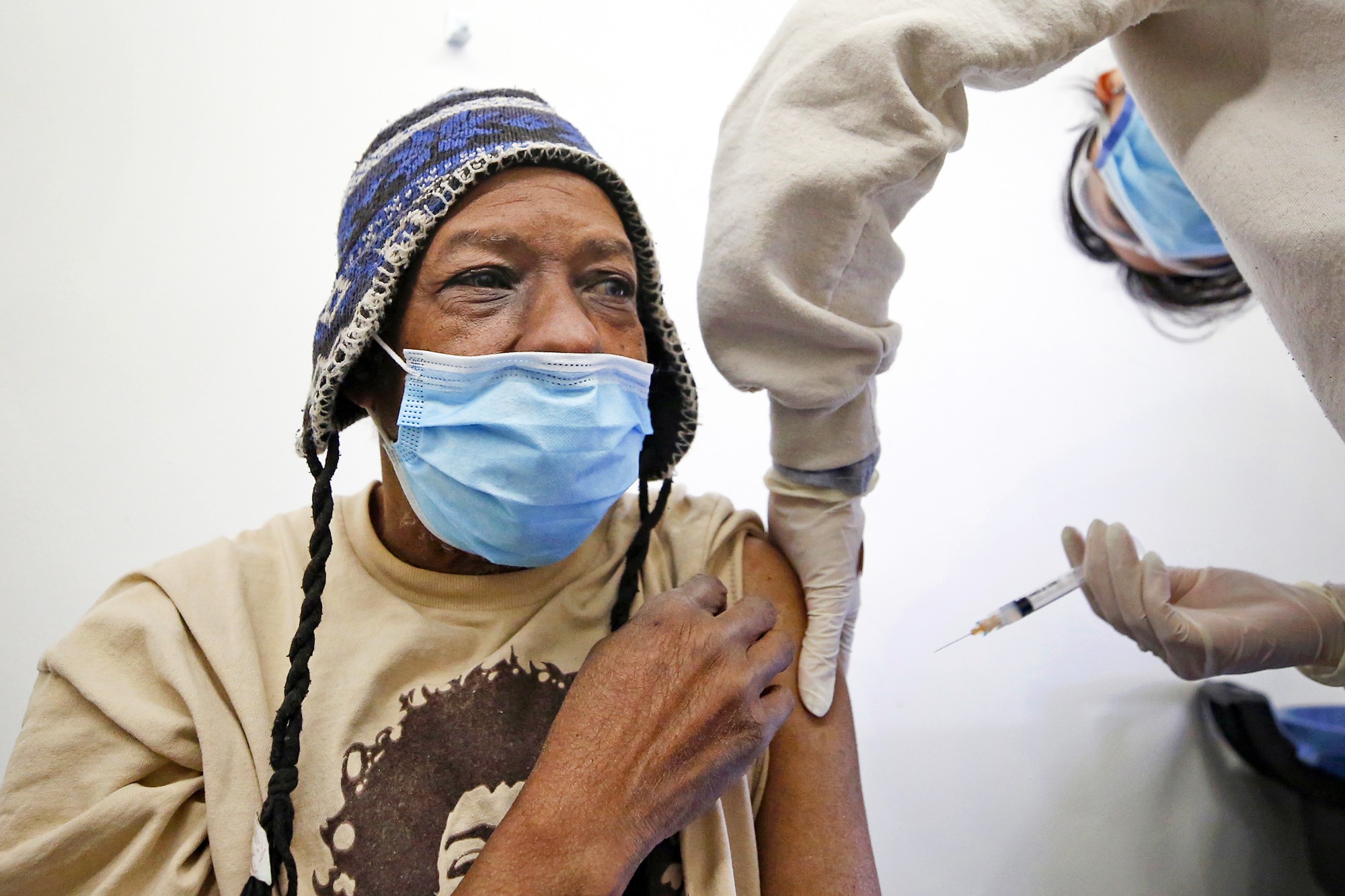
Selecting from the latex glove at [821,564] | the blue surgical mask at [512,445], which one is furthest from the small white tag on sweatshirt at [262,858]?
the latex glove at [821,564]

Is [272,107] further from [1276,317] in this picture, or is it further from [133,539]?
[1276,317]

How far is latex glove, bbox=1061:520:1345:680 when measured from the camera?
126 cm

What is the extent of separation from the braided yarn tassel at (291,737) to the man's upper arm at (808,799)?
1.96ft

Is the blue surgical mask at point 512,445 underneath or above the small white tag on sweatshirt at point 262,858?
above

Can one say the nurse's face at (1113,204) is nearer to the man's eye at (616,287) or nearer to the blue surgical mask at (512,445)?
the man's eye at (616,287)

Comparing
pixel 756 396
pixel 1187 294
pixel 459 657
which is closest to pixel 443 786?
pixel 459 657

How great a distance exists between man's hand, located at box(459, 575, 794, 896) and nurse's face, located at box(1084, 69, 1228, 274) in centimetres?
161

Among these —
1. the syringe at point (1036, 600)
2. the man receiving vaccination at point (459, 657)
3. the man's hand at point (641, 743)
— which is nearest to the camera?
the man's hand at point (641, 743)

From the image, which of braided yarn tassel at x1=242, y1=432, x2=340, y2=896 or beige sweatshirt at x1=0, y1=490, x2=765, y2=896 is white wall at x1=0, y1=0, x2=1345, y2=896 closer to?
beige sweatshirt at x1=0, y1=490, x2=765, y2=896

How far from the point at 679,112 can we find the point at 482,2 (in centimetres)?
50

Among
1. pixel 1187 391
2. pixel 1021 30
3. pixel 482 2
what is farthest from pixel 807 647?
pixel 482 2

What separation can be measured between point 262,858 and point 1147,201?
7.22 feet

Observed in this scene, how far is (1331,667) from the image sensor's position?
1.28 meters

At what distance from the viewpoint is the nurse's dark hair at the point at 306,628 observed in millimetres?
947
